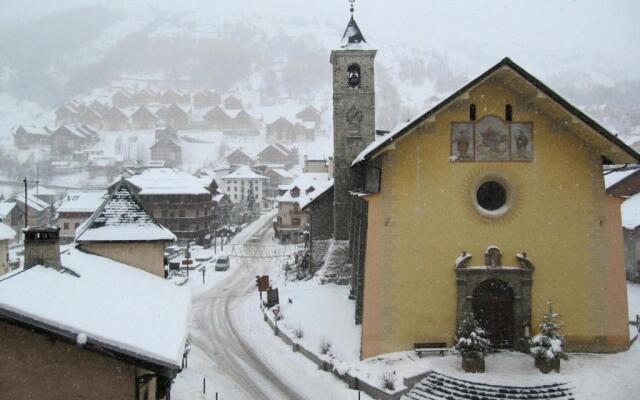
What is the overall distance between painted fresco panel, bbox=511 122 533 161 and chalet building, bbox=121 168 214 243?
44581 millimetres

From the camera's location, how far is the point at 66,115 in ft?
484

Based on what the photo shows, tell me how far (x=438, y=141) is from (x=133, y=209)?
38.4 ft

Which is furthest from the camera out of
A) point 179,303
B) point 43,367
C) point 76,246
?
point 76,246

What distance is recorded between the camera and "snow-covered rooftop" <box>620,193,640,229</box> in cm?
3422

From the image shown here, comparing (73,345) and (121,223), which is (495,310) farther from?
(73,345)

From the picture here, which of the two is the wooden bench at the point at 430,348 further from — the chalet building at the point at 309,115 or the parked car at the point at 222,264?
the chalet building at the point at 309,115

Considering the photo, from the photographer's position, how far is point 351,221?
31.9 m

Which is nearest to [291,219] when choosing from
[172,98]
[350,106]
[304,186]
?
[304,186]

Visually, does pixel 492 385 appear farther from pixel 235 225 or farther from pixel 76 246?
pixel 235 225

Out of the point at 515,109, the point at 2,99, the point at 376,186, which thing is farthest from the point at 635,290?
the point at 2,99

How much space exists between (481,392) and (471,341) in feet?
5.47

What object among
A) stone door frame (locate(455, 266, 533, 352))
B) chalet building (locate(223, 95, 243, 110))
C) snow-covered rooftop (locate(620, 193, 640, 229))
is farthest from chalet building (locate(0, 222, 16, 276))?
chalet building (locate(223, 95, 243, 110))

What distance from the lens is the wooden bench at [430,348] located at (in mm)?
18781

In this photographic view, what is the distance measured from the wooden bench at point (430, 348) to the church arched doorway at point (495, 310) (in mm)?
1759
